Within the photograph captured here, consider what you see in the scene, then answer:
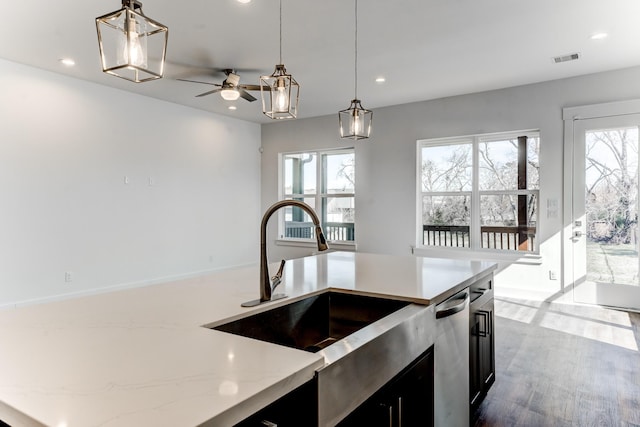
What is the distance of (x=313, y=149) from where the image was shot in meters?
7.18

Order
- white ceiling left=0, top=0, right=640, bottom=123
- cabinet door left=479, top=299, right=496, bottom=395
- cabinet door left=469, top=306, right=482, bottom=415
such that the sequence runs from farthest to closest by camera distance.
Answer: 1. white ceiling left=0, top=0, right=640, bottom=123
2. cabinet door left=479, top=299, right=496, bottom=395
3. cabinet door left=469, top=306, right=482, bottom=415

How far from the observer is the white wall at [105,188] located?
14.7 ft

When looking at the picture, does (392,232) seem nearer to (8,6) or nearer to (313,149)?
(313,149)

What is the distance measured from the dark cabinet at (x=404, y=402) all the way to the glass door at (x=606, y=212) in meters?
4.37

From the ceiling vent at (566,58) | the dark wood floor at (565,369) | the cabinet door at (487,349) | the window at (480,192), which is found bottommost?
the dark wood floor at (565,369)

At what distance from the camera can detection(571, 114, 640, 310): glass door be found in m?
4.59

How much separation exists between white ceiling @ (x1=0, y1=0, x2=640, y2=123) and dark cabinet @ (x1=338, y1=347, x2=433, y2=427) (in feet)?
9.14

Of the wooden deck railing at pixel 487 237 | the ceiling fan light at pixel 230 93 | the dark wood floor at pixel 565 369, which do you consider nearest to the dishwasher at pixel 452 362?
the dark wood floor at pixel 565 369

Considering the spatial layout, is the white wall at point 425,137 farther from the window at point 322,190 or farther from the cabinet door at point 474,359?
the cabinet door at point 474,359

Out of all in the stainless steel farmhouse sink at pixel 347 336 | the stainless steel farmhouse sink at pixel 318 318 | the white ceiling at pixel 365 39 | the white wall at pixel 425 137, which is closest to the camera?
the stainless steel farmhouse sink at pixel 347 336

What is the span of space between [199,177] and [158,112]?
120 cm

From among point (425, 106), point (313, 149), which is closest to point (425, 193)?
point (425, 106)

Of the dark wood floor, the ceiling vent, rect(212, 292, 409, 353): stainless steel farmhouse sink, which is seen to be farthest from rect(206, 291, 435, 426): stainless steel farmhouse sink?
the ceiling vent

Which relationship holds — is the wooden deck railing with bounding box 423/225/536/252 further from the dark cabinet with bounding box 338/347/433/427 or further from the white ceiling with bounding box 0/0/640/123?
the dark cabinet with bounding box 338/347/433/427
